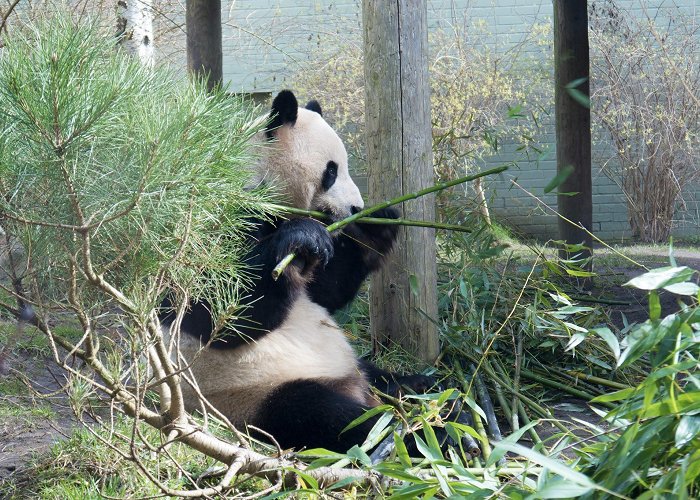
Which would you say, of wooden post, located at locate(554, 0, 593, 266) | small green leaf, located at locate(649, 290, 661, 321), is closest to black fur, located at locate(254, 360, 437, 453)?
small green leaf, located at locate(649, 290, 661, 321)

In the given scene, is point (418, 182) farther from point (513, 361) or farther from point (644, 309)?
point (644, 309)

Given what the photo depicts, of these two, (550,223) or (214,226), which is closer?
(214,226)

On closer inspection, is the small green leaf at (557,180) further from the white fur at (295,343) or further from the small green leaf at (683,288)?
the small green leaf at (683,288)

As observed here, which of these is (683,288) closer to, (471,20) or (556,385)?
(556,385)

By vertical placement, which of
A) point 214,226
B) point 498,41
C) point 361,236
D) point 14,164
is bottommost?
Result: point 361,236

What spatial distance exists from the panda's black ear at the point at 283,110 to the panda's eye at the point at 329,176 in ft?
0.85

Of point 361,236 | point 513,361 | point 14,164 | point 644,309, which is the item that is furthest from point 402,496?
point 644,309

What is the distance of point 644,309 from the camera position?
4.88m

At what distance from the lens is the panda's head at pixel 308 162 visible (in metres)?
3.46

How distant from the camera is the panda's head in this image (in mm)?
3463

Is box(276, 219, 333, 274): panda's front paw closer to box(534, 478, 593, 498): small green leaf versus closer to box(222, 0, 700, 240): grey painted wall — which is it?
box(534, 478, 593, 498): small green leaf

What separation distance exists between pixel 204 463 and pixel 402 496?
3.88 feet

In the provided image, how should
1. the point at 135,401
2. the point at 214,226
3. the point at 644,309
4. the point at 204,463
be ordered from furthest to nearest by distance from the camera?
the point at 644,309 → the point at 204,463 → the point at 214,226 → the point at 135,401

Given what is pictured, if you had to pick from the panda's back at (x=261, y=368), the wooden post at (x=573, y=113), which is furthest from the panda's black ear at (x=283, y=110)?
the wooden post at (x=573, y=113)
